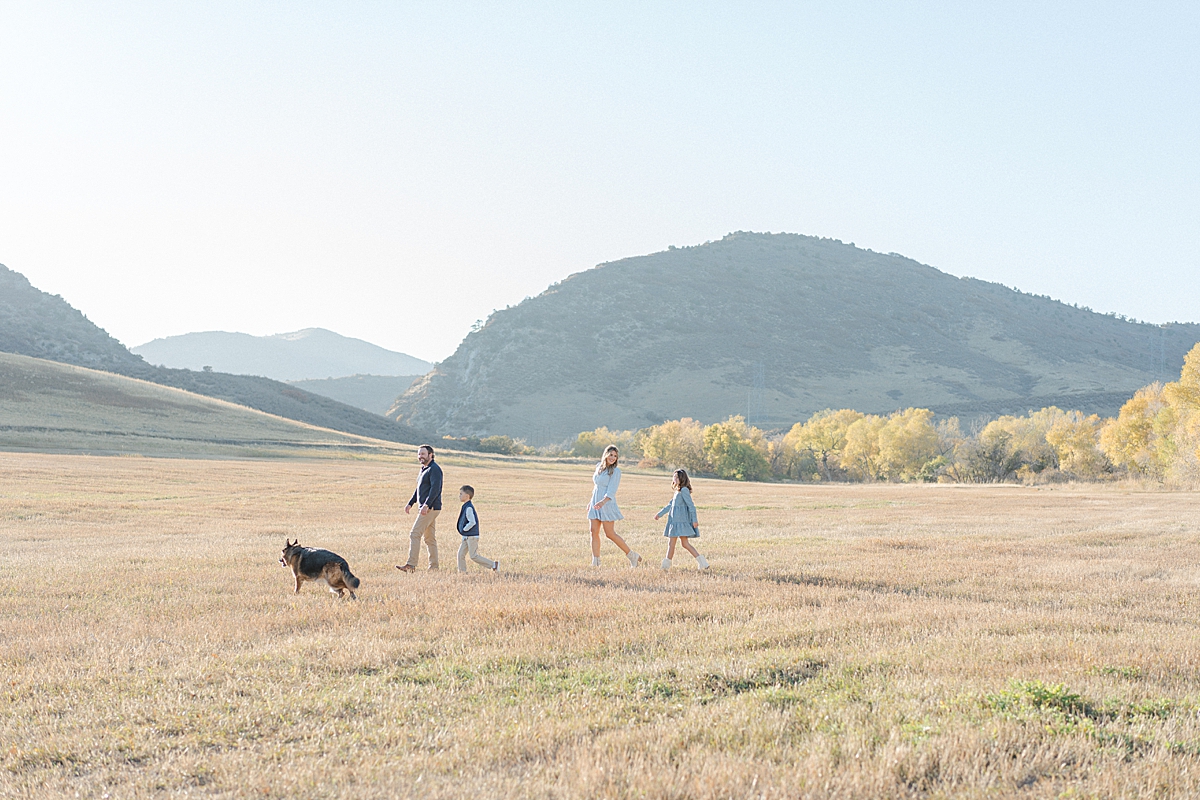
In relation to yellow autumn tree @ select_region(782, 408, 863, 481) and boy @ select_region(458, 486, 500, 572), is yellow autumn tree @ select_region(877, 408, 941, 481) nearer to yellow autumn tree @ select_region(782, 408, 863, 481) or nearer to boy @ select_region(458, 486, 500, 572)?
Answer: yellow autumn tree @ select_region(782, 408, 863, 481)

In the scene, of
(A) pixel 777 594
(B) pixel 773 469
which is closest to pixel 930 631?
(A) pixel 777 594

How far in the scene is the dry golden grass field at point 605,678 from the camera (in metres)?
5.33

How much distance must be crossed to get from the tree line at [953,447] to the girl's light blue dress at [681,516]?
58544 mm

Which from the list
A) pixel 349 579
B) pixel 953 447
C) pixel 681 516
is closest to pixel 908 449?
pixel 953 447

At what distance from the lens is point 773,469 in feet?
378

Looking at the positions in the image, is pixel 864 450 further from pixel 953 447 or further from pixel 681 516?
pixel 681 516

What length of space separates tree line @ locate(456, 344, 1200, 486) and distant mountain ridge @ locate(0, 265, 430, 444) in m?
28.6

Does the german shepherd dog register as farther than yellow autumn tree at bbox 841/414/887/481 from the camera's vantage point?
No

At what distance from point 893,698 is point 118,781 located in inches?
224

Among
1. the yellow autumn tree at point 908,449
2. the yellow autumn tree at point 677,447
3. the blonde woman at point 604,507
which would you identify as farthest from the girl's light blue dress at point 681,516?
the yellow autumn tree at point 677,447

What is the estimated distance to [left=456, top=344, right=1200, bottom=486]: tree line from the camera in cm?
6681

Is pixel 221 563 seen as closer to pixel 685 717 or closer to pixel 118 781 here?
pixel 118 781

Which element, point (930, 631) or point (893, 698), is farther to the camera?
point (930, 631)

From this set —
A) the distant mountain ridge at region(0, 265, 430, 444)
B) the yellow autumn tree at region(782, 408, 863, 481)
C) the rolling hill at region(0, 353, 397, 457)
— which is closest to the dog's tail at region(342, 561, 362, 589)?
the rolling hill at region(0, 353, 397, 457)
